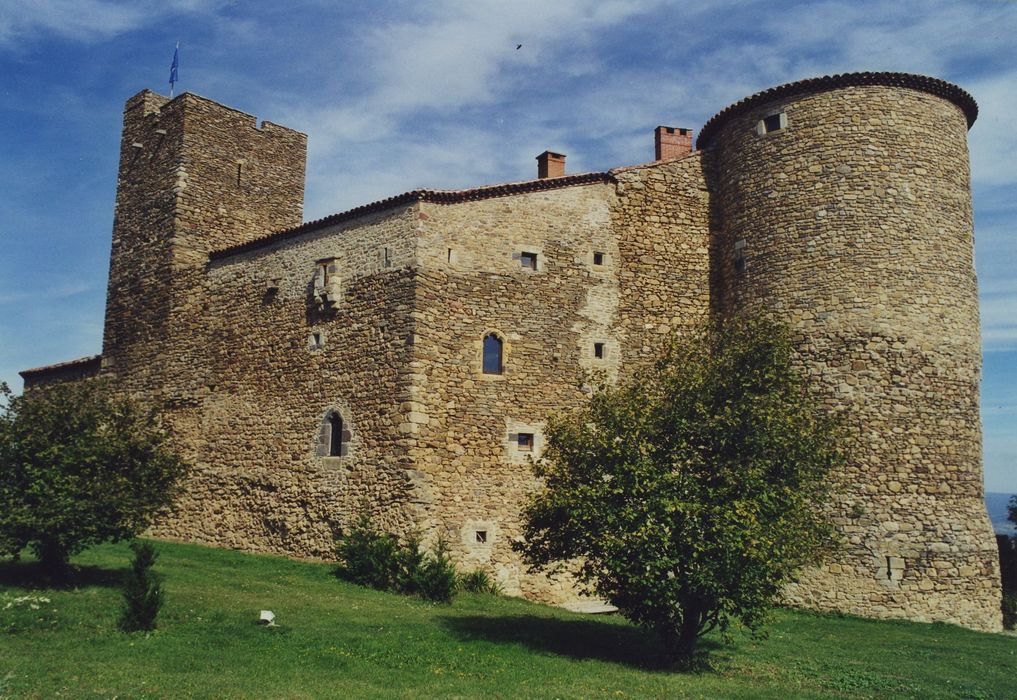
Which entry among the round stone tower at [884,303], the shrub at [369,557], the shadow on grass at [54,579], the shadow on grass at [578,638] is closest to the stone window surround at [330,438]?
the shrub at [369,557]

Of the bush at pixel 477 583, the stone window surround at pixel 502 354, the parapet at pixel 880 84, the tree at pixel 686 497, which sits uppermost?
the parapet at pixel 880 84

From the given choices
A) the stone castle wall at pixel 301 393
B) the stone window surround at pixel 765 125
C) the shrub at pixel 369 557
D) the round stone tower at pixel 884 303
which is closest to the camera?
the shrub at pixel 369 557

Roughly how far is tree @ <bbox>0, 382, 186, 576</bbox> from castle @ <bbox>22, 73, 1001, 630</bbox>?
5.31 m

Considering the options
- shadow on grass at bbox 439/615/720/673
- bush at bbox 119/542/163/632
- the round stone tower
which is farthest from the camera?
the round stone tower

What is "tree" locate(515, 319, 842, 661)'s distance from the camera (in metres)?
13.4

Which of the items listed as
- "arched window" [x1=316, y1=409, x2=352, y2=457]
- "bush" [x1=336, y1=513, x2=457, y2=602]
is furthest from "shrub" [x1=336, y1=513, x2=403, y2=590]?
"arched window" [x1=316, y1=409, x2=352, y2=457]

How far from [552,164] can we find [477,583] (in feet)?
39.8

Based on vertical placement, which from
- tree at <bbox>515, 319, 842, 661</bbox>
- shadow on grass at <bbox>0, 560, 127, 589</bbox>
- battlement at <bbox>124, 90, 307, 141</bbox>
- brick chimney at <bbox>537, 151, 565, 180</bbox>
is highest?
battlement at <bbox>124, 90, 307, 141</bbox>

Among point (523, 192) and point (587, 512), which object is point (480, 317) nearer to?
point (523, 192)

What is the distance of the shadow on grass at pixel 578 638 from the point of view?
46.7 ft

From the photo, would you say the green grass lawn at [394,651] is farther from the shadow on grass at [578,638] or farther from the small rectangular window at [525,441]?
the small rectangular window at [525,441]

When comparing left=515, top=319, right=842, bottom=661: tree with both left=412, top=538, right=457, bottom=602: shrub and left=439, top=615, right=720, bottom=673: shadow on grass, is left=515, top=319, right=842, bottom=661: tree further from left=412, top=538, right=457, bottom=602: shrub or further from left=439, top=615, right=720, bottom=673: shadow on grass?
left=412, top=538, right=457, bottom=602: shrub

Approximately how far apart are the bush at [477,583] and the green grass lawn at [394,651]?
0.47 meters

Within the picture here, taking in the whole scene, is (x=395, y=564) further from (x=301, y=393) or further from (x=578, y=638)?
(x=301, y=393)
